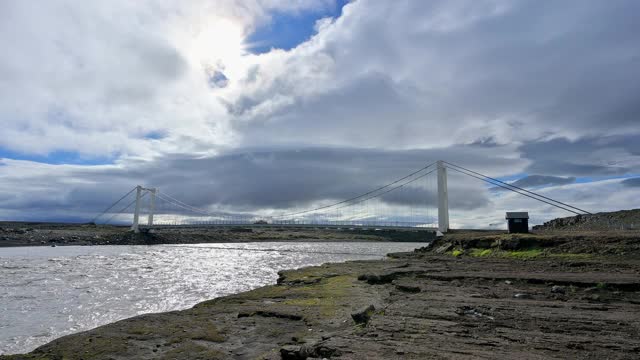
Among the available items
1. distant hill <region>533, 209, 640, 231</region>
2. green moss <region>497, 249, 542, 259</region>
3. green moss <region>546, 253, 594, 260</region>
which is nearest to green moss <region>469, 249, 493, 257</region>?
green moss <region>497, 249, 542, 259</region>

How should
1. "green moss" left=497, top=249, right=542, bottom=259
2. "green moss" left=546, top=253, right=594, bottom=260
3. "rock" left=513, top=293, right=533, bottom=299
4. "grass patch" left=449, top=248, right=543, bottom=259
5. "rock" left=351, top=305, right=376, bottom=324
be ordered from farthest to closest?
"grass patch" left=449, top=248, right=543, bottom=259 < "green moss" left=497, top=249, right=542, bottom=259 < "green moss" left=546, top=253, right=594, bottom=260 < "rock" left=513, top=293, right=533, bottom=299 < "rock" left=351, top=305, right=376, bottom=324

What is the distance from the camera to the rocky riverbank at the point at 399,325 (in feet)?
32.7

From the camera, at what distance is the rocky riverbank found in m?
9.98

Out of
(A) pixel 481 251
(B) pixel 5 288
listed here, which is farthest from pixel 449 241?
(B) pixel 5 288

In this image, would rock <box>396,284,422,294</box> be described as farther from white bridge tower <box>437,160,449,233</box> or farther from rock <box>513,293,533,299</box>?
white bridge tower <box>437,160,449,233</box>

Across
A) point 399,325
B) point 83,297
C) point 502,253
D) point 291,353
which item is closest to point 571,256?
point 502,253

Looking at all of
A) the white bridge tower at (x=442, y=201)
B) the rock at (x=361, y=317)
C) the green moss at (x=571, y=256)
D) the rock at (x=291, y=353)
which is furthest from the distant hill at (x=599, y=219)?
the rock at (x=291, y=353)

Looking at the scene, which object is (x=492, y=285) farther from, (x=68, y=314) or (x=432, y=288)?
(x=68, y=314)

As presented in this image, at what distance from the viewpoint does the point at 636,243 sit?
3011 cm

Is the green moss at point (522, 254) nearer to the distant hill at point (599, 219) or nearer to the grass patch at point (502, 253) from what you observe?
the grass patch at point (502, 253)

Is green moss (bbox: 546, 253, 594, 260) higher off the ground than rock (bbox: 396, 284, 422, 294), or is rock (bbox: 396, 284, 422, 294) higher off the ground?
green moss (bbox: 546, 253, 594, 260)

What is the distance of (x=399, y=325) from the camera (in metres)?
12.2

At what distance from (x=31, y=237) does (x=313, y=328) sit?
123 metres

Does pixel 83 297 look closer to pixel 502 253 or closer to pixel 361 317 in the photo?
pixel 361 317
